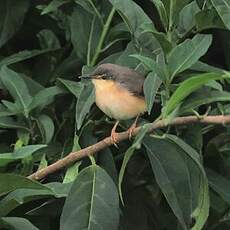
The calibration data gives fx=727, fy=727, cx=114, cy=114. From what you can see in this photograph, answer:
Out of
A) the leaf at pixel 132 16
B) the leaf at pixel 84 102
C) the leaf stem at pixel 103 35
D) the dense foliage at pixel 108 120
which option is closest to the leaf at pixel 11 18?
the dense foliage at pixel 108 120

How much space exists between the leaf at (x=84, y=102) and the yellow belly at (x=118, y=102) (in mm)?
31

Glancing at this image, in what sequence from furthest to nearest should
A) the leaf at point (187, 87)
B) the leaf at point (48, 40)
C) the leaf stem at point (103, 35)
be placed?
the leaf at point (48, 40)
the leaf stem at point (103, 35)
the leaf at point (187, 87)

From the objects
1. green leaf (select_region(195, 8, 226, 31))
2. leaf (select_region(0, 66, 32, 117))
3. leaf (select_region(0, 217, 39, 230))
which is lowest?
leaf (select_region(0, 217, 39, 230))

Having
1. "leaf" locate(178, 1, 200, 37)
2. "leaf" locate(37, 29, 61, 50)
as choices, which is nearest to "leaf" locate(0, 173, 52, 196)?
"leaf" locate(178, 1, 200, 37)

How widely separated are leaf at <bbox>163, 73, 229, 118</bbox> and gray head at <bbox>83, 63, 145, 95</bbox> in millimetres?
648

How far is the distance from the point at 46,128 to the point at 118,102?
1.04ft

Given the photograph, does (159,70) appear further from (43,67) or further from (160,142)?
(43,67)

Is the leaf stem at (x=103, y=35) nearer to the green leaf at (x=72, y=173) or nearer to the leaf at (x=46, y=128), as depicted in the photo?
the leaf at (x=46, y=128)

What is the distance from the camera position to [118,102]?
103 inches

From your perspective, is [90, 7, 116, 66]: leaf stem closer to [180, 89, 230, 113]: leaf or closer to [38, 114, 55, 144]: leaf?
[38, 114, 55, 144]: leaf

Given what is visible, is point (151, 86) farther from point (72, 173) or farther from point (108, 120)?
point (108, 120)

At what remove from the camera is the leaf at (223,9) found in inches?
85.0

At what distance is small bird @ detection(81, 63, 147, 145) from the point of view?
2.48 meters

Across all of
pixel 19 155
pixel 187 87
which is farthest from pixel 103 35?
pixel 187 87
